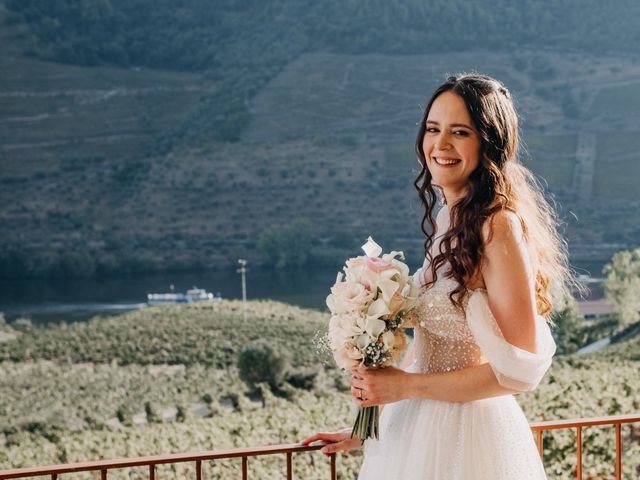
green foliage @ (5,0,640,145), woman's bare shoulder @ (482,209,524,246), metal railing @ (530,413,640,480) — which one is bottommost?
metal railing @ (530,413,640,480)

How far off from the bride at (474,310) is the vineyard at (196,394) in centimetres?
23

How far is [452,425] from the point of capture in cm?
140

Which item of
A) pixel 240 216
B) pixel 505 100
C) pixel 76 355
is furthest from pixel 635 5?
pixel 505 100

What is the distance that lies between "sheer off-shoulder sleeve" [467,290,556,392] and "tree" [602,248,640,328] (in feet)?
83.0

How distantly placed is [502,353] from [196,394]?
65.0 feet

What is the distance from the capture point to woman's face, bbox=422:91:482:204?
1343 mm

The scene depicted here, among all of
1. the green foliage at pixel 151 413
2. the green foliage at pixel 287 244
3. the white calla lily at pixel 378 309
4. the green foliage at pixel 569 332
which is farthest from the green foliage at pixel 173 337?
the white calla lily at pixel 378 309

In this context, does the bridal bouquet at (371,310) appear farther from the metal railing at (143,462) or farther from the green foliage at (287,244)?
the green foliage at (287,244)

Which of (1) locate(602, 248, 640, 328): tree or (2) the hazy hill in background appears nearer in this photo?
(1) locate(602, 248, 640, 328): tree

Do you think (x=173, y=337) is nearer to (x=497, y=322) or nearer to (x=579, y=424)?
(x=579, y=424)

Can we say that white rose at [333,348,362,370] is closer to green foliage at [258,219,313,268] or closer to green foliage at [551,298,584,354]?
green foliage at [551,298,584,354]

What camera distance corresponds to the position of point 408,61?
147 ft

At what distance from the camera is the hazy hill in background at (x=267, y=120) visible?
36406 mm

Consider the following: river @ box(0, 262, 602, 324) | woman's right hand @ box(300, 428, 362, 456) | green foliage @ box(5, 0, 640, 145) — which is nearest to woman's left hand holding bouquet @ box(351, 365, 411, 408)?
woman's right hand @ box(300, 428, 362, 456)
